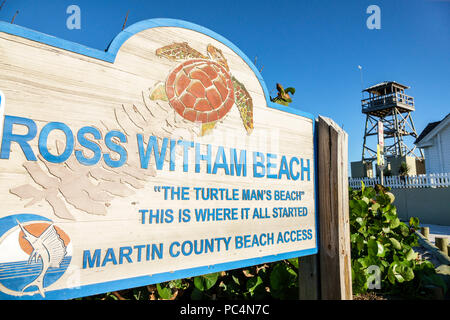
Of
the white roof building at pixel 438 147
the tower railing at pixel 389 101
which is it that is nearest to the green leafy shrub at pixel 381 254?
the white roof building at pixel 438 147

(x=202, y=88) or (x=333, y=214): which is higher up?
(x=202, y=88)

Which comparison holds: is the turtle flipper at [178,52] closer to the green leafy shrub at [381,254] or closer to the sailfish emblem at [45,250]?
the sailfish emblem at [45,250]

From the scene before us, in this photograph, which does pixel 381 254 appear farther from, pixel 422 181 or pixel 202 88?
pixel 422 181

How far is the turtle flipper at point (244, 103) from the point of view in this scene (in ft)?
5.36

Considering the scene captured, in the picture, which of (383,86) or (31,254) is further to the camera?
(383,86)

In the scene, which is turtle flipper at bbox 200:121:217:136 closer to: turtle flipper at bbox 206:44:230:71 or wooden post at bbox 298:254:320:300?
turtle flipper at bbox 206:44:230:71

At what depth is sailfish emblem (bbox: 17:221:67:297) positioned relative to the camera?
103cm

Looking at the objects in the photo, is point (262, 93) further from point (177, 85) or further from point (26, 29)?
point (26, 29)

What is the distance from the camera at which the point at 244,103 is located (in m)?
1.66

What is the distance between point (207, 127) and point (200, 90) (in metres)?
0.20

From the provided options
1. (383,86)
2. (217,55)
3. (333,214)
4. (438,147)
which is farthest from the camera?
(383,86)

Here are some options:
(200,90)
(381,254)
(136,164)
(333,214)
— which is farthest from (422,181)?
(136,164)

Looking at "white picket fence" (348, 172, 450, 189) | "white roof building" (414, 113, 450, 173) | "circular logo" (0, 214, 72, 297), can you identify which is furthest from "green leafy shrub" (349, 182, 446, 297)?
"white roof building" (414, 113, 450, 173)

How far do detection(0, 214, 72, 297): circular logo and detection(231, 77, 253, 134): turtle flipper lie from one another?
1058 millimetres
